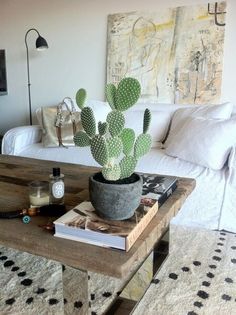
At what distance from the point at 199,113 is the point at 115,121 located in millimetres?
1674

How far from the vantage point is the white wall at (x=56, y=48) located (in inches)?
123

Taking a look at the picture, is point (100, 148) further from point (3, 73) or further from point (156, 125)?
point (3, 73)

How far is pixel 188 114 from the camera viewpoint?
2555mm

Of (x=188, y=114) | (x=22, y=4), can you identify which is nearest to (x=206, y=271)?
(x=188, y=114)

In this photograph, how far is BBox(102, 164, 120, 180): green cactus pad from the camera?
952 millimetres

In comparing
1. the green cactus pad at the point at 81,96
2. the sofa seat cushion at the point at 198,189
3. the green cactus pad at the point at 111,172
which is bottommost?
the sofa seat cushion at the point at 198,189

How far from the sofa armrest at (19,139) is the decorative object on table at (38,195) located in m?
1.46

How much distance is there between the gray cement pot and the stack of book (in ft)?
0.08

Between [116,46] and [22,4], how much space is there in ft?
4.05

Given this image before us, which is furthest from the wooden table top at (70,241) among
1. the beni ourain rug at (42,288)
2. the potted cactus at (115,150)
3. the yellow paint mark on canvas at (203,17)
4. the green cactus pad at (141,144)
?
the yellow paint mark on canvas at (203,17)

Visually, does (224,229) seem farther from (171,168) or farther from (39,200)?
(39,200)

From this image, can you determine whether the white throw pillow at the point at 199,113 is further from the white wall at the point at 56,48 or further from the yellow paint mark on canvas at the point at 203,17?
the white wall at the point at 56,48

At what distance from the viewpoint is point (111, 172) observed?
95cm

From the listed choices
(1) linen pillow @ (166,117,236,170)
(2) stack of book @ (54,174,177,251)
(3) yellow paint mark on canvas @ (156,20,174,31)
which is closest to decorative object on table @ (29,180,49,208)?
(2) stack of book @ (54,174,177,251)
